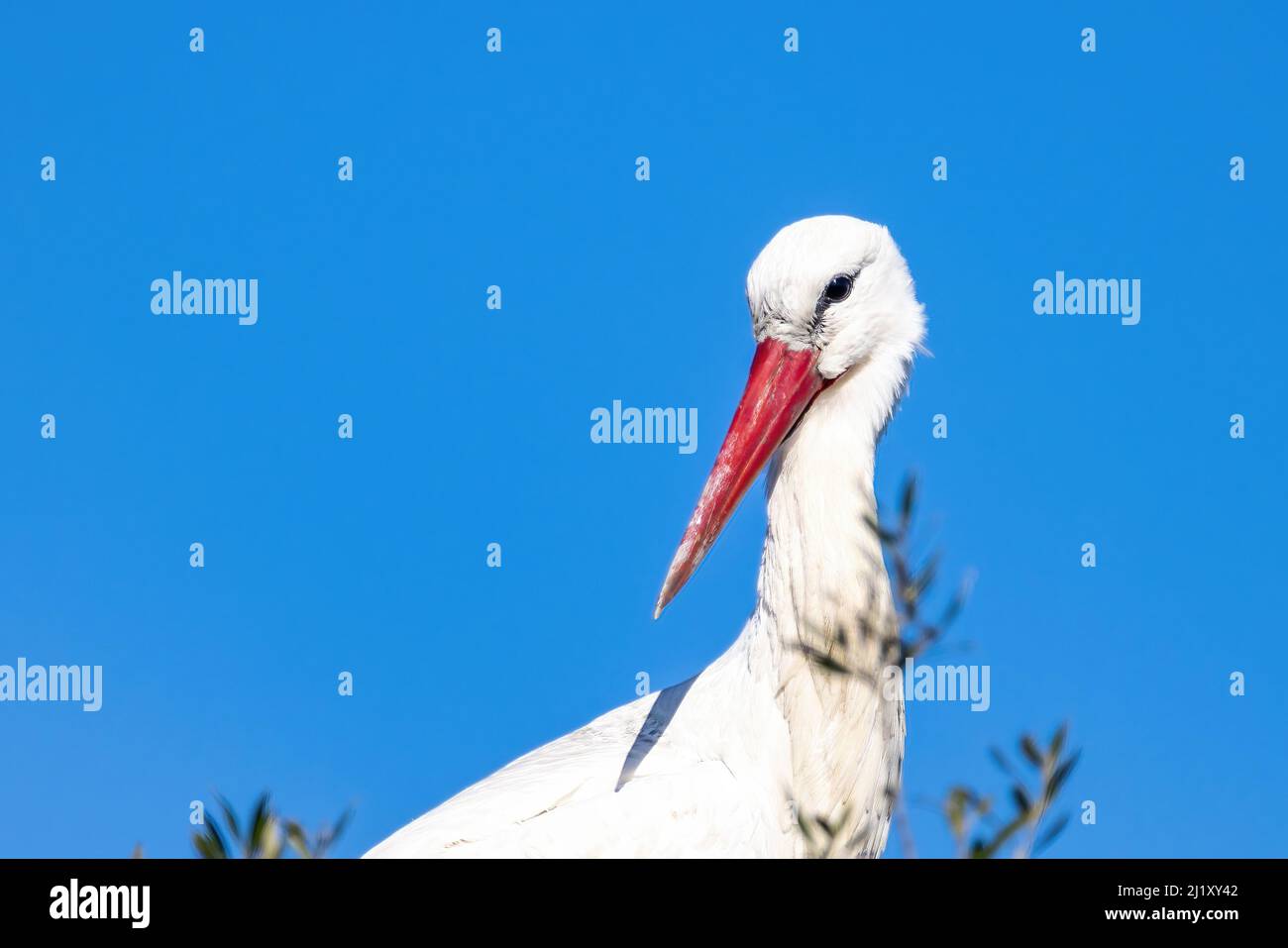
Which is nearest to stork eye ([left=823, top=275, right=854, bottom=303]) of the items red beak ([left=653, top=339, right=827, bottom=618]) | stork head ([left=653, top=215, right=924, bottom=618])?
stork head ([left=653, top=215, right=924, bottom=618])

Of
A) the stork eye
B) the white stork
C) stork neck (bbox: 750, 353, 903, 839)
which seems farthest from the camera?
the stork eye

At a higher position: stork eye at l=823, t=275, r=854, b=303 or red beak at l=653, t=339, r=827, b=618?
stork eye at l=823, t=275, r=854, b=303

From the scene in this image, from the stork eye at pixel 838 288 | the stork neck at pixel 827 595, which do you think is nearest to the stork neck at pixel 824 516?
the stork neck at pixel 827 595

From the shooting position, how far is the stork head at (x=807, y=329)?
13.2 feet

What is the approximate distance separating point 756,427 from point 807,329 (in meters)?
0.34

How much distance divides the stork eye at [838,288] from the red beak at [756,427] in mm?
184

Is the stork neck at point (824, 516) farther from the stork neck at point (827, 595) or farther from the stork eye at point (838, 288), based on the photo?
the stork eye at point (838, 288)

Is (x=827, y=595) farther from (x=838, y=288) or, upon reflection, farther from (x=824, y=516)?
(x=838, y=288)

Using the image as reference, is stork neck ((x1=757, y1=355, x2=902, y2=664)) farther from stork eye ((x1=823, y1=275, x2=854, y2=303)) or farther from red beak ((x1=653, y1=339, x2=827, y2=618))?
stork eye ((x1=823, y1=275, x2=854, y2=303))

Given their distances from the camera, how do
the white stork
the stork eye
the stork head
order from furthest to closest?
the stork eye < the stork head < the white stork

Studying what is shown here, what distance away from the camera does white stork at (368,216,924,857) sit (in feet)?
11.8
